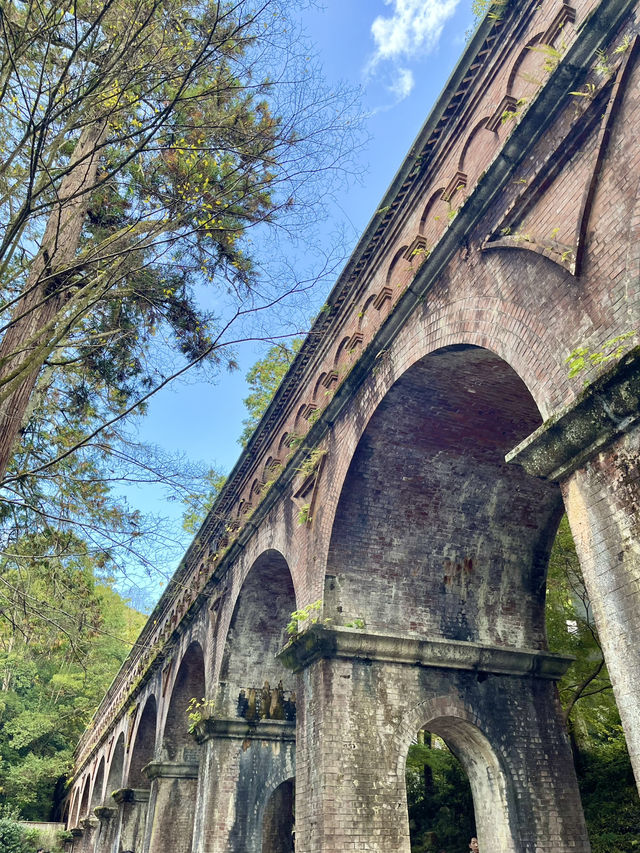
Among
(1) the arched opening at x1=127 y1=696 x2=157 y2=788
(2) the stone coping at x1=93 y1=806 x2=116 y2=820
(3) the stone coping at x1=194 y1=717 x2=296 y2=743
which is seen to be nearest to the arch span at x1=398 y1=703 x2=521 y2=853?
(3) the stone coping at x1=194 y1=717 x2=296 y2=743

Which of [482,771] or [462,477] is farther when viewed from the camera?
[462,477]

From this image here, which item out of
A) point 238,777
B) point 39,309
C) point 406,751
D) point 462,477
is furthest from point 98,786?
point 39,309

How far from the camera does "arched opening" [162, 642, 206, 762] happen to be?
44.7 feet

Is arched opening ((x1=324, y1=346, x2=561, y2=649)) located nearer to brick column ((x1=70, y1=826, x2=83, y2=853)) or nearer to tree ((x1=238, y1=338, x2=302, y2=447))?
tree ((x1=238, y1=338, x2=302, y2=447))

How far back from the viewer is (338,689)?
6695 millimetres

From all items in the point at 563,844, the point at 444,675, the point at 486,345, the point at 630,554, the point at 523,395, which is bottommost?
the point at 563,844

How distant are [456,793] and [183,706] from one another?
19.5ft

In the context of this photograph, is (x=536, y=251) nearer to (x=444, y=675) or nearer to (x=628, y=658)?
(x=628, y=658)

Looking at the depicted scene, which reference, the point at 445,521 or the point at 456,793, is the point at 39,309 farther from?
the point at 456,793

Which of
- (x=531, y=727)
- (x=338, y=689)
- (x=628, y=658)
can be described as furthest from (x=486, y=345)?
(x=531, y=727)

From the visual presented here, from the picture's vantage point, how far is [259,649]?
35.3 feet

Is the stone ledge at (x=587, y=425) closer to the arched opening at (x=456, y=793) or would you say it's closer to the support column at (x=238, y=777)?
the arched opening at (x=456, y=793)

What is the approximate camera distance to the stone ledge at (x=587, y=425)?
Result: 135 inches

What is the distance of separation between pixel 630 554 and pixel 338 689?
164 inches
